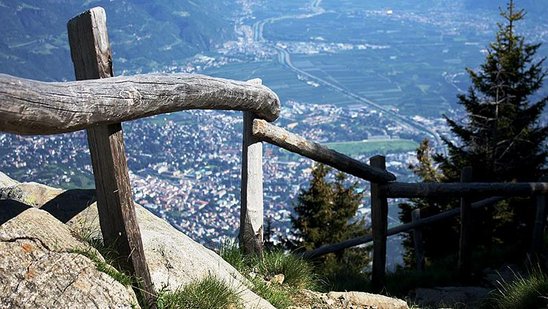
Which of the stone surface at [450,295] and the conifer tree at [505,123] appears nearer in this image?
the stone surface at [450,295]

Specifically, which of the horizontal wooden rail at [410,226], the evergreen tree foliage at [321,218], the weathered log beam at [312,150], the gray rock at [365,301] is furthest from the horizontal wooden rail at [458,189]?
the evergreen tree foliage at [321,218]

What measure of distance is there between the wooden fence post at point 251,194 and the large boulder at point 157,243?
0.55m

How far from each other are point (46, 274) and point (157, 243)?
96 centimetres

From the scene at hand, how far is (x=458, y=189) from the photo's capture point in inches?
248

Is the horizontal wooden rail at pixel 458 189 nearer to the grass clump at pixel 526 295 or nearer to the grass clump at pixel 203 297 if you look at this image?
the grass clump at pixel 526 295

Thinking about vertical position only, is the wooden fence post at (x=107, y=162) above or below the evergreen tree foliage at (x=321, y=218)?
above

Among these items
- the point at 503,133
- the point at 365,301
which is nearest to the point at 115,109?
the point at 365,301

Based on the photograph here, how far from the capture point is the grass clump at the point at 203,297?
311 cm

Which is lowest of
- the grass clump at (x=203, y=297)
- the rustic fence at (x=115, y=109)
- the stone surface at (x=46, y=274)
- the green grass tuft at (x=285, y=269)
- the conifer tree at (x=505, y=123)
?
the conifer tree at (x=505, y=123)

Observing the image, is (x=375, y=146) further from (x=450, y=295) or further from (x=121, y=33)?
(x=450, y=295)

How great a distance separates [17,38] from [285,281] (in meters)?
90.2

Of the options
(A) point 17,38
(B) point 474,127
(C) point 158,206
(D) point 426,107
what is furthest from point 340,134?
(B) point 474,127

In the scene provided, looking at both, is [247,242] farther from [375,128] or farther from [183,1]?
[183,1]

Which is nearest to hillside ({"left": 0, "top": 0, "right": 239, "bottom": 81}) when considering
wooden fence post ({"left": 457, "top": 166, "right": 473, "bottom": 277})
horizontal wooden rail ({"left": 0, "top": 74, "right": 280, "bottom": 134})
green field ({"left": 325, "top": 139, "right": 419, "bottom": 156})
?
green field ({"left": 325, "top": 139, "right": 419, "bottom": 156})
